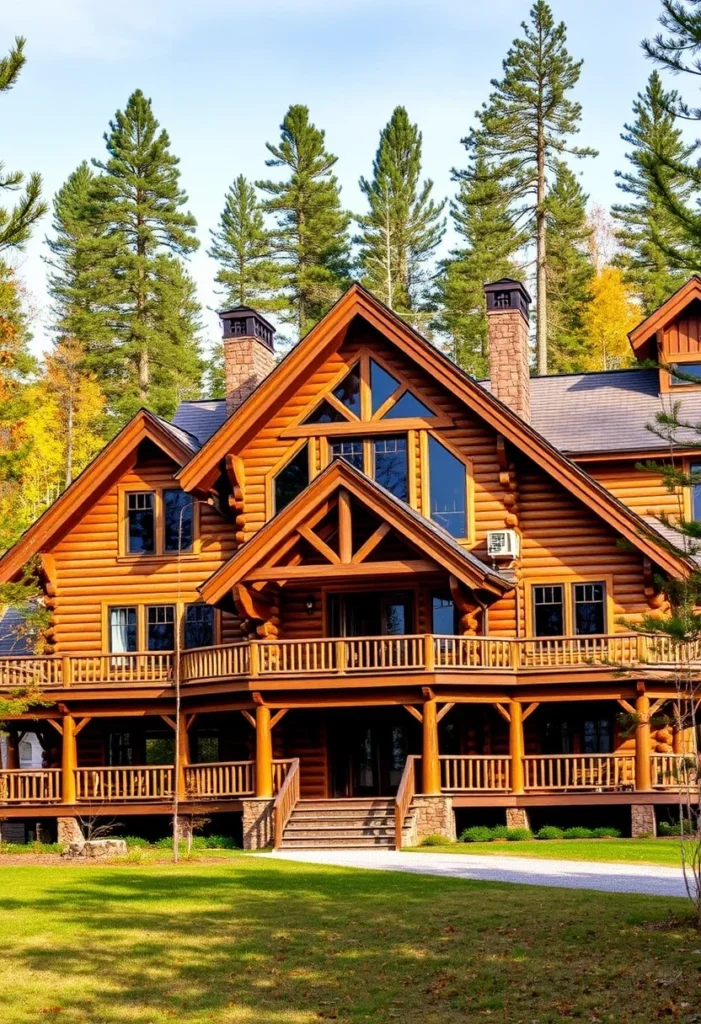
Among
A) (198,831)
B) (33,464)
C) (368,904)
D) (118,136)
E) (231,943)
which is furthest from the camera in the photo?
(118,136)

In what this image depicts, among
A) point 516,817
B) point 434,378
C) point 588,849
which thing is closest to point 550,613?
point 516,817

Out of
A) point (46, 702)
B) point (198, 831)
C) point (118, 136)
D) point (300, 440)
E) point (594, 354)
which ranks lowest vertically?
point (198, 831)

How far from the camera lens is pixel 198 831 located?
111ft

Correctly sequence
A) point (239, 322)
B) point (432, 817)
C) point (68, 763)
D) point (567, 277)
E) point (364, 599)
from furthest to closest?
point (567, 277), point (239, 322), point (364, 599), point (68, 763), point (432, 817)

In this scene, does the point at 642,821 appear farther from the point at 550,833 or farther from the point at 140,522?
the point at 140,522

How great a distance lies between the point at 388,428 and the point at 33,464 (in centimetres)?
2878

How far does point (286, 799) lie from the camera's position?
103 feet

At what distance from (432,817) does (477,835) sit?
1.03 metres

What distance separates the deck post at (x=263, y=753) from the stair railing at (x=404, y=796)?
2.75 meters

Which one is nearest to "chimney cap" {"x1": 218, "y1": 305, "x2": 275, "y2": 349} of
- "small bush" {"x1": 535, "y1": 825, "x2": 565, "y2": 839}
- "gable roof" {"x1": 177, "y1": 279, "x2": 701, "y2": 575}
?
"gable roof" {"x1": 177, "y1": 279, "x2": 701, "y2": 575}

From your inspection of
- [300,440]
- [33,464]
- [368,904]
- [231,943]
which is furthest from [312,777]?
[33,464]

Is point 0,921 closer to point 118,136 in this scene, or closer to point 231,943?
point 231,943

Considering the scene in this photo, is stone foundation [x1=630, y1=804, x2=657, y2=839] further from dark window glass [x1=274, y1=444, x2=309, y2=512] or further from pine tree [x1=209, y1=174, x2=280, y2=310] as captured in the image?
pine tree [x1=209, y1=174, x2=280, y2=310]

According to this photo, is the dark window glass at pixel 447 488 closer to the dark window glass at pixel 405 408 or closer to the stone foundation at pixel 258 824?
the dark window glass at pixel 405 408
